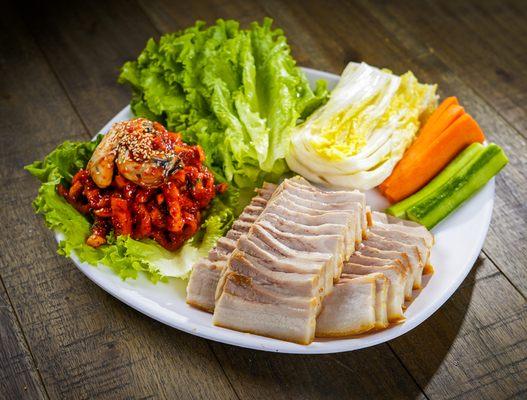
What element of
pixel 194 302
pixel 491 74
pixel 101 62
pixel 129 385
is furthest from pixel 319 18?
pixel 129 385

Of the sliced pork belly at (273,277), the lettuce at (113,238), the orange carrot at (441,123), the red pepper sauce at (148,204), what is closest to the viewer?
the sliced pork belly at (273,277)

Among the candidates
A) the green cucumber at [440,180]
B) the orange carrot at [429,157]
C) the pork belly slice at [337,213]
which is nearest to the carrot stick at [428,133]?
the orange carrot at [429,157]

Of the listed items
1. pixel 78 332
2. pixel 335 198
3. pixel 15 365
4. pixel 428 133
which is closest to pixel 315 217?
pixel 335 198

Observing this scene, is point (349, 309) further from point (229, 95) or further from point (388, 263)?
point (229, 95)

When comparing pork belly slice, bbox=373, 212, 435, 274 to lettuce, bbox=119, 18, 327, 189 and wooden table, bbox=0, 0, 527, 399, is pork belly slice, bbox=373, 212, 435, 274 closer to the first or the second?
wooden table, bbox=0, 0, 527, 399

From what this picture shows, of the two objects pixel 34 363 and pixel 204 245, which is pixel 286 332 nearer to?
pixel 204 245

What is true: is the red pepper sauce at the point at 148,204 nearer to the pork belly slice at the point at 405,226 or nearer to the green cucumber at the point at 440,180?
the pork belly slice at the point at 405,226
